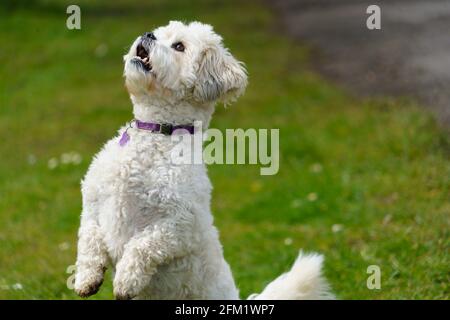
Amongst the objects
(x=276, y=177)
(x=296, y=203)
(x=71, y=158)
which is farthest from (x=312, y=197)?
(x=71, y=158)

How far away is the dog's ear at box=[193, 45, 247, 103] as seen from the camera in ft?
14.3

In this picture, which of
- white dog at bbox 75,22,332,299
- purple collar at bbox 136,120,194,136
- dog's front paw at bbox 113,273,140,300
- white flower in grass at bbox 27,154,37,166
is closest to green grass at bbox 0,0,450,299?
white flower in grass at bbox 27,154,37,166

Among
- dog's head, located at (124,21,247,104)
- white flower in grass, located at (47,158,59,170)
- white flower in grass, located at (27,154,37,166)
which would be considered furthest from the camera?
white flower in grass, located at (27,154,37,166)

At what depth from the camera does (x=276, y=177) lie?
338 inches

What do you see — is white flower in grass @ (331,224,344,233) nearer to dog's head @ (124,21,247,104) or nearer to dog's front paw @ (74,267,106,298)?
dog's head @ (124,21,247,104)

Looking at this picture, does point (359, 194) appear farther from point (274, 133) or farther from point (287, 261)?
point (274, 133)

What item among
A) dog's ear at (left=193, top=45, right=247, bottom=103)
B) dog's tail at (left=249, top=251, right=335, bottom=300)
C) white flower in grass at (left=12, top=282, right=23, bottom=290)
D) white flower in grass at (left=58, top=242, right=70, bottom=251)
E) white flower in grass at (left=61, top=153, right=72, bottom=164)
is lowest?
white flower in grass at (left=12, top=282, right=23, bottom=290)

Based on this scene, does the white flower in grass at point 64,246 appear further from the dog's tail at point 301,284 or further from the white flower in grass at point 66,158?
the white flower in grass at point 66,158

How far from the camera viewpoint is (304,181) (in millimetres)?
8109

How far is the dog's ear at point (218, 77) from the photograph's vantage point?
434 cm

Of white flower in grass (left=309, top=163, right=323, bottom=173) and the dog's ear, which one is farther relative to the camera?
white flower in grass (left=309, top=163, right=323, bottom=173)

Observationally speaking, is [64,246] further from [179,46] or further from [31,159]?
[31,159]

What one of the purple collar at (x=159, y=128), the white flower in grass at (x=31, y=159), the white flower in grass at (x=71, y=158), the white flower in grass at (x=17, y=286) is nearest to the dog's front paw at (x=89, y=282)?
the purple collar at (x=159, y=128)
